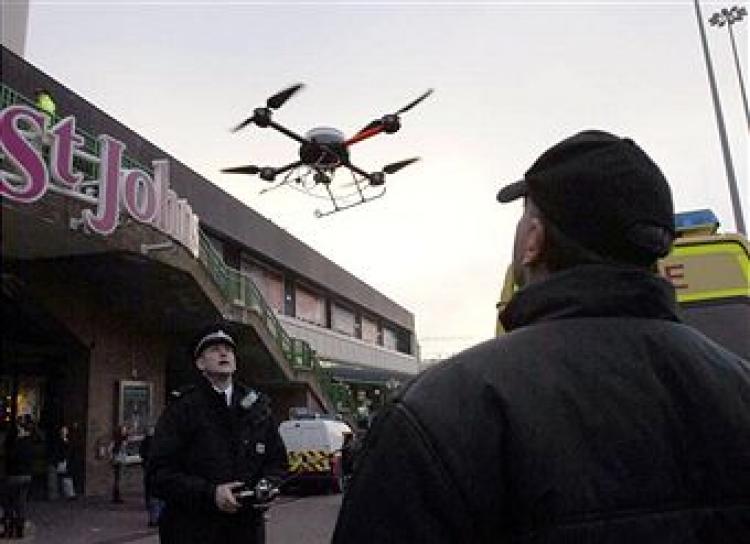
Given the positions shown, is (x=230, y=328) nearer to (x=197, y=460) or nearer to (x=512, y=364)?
(x=197, y=460)

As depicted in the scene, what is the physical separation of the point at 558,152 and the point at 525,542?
0.65 metres

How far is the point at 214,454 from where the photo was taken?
4004 millimetres

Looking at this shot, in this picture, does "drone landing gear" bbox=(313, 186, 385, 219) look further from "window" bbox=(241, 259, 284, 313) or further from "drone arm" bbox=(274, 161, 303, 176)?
"window" bbox=(241, 259, 284, 313)

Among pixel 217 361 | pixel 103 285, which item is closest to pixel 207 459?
pixel 217 361

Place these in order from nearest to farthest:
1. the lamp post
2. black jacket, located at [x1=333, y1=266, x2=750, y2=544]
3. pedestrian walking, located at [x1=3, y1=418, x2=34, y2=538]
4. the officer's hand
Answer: black jacket, located at [x1=333, y1=266, x2=750, y2=544]
the officer's hand
pedestrian walking, located at [x1=3, y1=418, x2=34, y2=538]
the lamp post

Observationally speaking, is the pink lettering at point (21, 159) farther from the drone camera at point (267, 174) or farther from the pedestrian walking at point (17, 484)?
the drone camera at point (267, 174)

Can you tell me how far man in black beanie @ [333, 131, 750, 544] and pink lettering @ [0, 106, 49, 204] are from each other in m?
11.4

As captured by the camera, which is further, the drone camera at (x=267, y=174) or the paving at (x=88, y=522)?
the drone camera at (x=267, y=174)

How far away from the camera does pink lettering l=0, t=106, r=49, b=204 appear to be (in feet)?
37.3

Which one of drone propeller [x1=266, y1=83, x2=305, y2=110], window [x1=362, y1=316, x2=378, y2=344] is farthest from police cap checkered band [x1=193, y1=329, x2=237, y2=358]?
window [x1=362, y1=316, x2=378, y2=344]

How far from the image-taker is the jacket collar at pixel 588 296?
1310mm

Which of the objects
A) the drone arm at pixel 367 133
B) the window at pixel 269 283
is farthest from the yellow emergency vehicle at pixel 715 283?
the window at pixel 269 283

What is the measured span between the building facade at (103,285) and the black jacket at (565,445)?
831 cm

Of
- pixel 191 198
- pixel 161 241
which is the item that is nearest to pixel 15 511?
pixel 161 241
